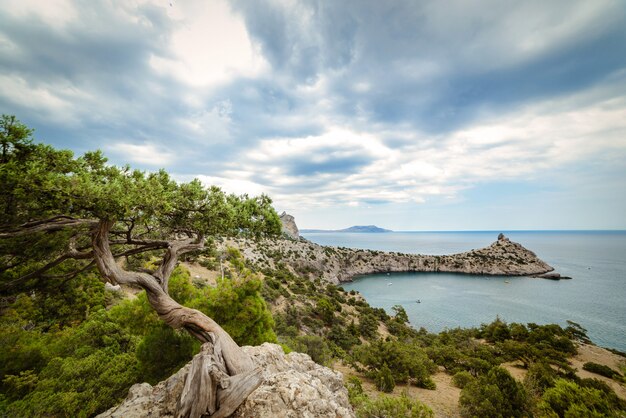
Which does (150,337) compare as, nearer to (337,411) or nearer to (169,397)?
(169,397)

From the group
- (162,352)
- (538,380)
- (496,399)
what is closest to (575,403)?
(496,399)

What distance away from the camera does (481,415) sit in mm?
10227

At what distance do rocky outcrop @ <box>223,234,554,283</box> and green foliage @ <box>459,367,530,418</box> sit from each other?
60.5 m

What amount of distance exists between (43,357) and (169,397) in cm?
721

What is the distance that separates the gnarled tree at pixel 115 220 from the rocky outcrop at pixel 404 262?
2503 inches

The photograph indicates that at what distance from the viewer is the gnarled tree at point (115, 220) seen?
15.7ft

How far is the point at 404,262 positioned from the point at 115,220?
102184mm

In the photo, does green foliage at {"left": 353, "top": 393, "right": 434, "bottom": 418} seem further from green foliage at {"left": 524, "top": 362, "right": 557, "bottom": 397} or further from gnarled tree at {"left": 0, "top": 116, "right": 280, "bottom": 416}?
green foliage at {"left": 524, "top": 362, "right": 557, "bottom": 397}

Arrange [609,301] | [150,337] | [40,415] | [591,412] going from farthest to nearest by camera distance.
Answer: [609,301] < [150,337] < [591,412] < [40,415]

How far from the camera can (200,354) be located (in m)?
5.41

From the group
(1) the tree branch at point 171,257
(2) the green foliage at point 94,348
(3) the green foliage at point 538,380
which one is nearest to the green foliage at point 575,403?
(3) the green foliage at point 538,380

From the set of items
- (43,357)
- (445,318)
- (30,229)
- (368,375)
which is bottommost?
(445,318)

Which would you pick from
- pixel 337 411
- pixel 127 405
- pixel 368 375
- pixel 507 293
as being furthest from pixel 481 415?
pixel 507 293

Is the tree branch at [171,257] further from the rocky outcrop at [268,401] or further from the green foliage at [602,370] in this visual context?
the green foliage at [602,370]
